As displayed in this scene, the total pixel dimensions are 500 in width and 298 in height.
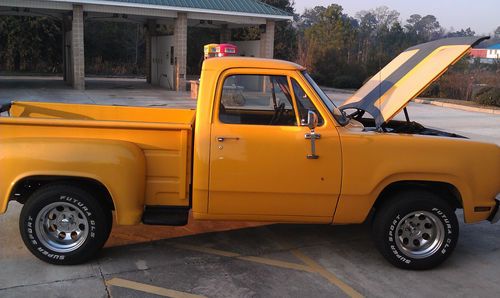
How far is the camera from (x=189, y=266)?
15.3 feet

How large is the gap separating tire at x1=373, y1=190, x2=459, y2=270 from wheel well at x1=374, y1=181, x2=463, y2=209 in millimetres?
80

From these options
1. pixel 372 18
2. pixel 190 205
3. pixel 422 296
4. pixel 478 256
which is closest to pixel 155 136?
pixel 190 205

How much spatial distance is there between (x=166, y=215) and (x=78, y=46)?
21689mm

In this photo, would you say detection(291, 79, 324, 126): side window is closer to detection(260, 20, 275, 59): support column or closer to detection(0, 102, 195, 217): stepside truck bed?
detection(0, 102, 195, 217): stepside truck bed

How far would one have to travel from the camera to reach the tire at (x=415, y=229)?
15.3 ft

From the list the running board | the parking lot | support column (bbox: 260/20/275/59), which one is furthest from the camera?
support column (bbox: 260/20/275/59)

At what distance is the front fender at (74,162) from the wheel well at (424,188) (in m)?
2.39

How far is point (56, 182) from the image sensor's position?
4504mm

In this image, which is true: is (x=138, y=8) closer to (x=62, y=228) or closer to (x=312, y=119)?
(x=62, y=228)

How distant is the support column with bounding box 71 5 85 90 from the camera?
23.6 metres

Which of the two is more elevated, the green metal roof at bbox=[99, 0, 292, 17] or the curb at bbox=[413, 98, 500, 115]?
the green metal roof at bbox=[99, 0, 292, 17]

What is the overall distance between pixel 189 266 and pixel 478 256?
3.05 m

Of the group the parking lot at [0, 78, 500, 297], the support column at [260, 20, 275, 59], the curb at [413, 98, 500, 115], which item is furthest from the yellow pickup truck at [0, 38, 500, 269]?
the support column at [260, 20, 275, 59]

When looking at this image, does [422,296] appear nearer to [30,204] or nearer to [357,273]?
[357,273]
